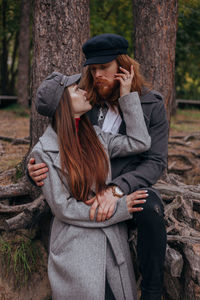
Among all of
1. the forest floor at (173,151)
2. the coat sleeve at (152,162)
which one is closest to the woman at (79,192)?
the coat sleeve at (152,162)

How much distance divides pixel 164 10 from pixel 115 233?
2.90 metres

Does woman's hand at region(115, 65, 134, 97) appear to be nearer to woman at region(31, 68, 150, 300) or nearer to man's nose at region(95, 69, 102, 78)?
woman at region(31, 68, 150, 300)

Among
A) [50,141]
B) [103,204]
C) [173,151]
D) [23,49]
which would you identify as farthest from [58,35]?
[23,49]

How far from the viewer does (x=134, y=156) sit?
2861mm

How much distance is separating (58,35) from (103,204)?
6.18 ft

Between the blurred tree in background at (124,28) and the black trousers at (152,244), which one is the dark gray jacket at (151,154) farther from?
the blurred tree in background at (124,28)

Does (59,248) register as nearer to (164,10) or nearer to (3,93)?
(164,10)

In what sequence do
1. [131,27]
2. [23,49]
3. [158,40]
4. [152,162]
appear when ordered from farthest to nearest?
[131,27] < [23,49] < [158,40] < [152,162]

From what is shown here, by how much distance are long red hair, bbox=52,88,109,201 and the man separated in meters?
0.12

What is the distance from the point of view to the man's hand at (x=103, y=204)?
2527 mm

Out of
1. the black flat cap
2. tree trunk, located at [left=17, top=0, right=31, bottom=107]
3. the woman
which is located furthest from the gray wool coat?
tree trunk, located at [left=17, top=0, right=31, bottom=107]

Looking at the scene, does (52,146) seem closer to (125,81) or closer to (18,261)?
(125,81)

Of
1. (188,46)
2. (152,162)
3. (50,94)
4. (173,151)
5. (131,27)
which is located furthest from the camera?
(131,27)

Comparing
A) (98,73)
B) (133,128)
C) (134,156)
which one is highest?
(98,73)
